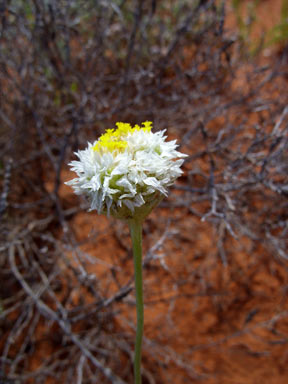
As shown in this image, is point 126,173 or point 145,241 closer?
point 126,173

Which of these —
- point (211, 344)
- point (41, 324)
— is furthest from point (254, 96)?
point (41, 324)

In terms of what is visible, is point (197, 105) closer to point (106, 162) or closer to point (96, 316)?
point (96, 316)

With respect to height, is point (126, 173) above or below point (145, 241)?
below

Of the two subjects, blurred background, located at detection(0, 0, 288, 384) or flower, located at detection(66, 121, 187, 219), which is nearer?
flower, located at detection(66, 121, 187, 219)

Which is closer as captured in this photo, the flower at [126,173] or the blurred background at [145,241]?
the flower at [126,173]
